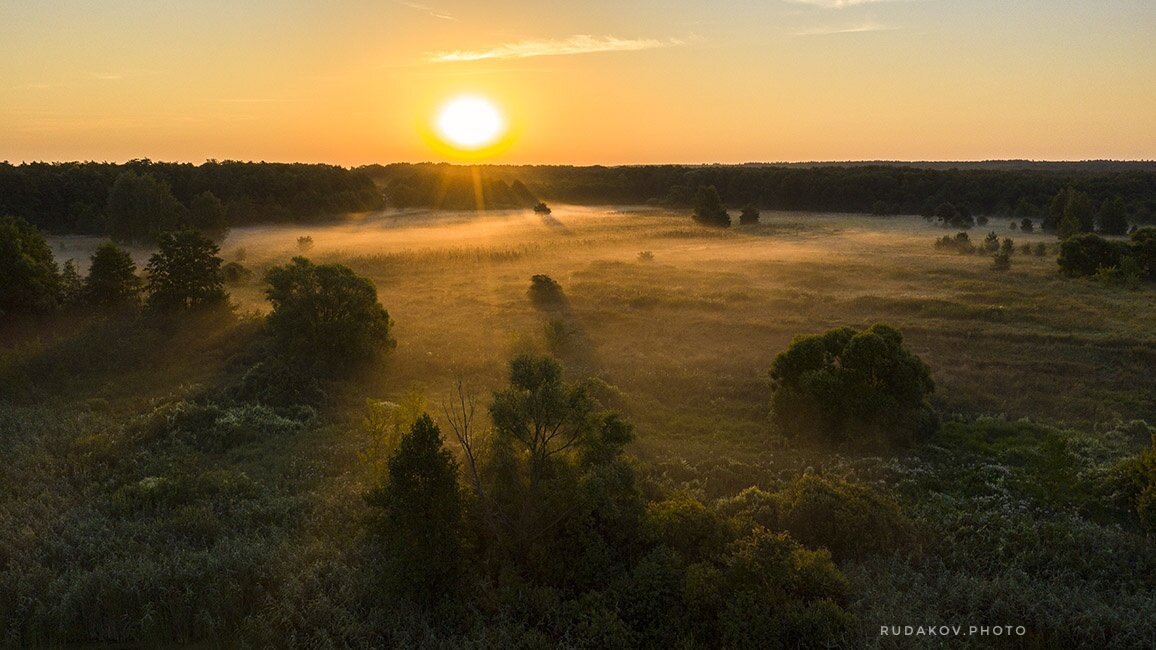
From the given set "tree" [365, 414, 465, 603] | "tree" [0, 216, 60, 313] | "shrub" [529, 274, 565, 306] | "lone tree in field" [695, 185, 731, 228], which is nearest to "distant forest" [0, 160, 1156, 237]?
"lone tree in field" [695, 185, 731, 228]

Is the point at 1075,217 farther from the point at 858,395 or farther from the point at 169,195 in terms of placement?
the point at 169,195

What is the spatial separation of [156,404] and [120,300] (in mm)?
16362

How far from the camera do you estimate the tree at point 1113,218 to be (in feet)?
249

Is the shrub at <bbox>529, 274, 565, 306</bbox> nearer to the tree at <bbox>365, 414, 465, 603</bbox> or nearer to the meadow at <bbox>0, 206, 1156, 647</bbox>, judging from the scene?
the meadow at <bbox>0, 206, 1156, 647</bbox>

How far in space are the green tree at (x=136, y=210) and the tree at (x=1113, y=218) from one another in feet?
311

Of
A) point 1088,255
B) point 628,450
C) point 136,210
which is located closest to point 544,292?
point 628,450

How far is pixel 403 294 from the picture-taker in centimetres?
4606

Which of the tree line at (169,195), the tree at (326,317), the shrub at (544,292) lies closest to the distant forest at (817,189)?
the tree line at (169,195)

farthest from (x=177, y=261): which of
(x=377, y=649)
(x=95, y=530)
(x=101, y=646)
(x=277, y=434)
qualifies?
(x=377, y=649)

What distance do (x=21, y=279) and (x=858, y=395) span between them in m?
37.7

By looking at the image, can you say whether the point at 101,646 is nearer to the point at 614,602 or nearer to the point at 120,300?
the point at 614,602

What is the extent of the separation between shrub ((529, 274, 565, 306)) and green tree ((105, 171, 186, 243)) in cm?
3734

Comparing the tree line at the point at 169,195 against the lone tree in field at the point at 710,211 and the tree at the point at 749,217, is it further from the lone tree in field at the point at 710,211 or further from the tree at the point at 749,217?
the tree at the point at 749,217

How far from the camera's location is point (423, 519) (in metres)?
13.3
